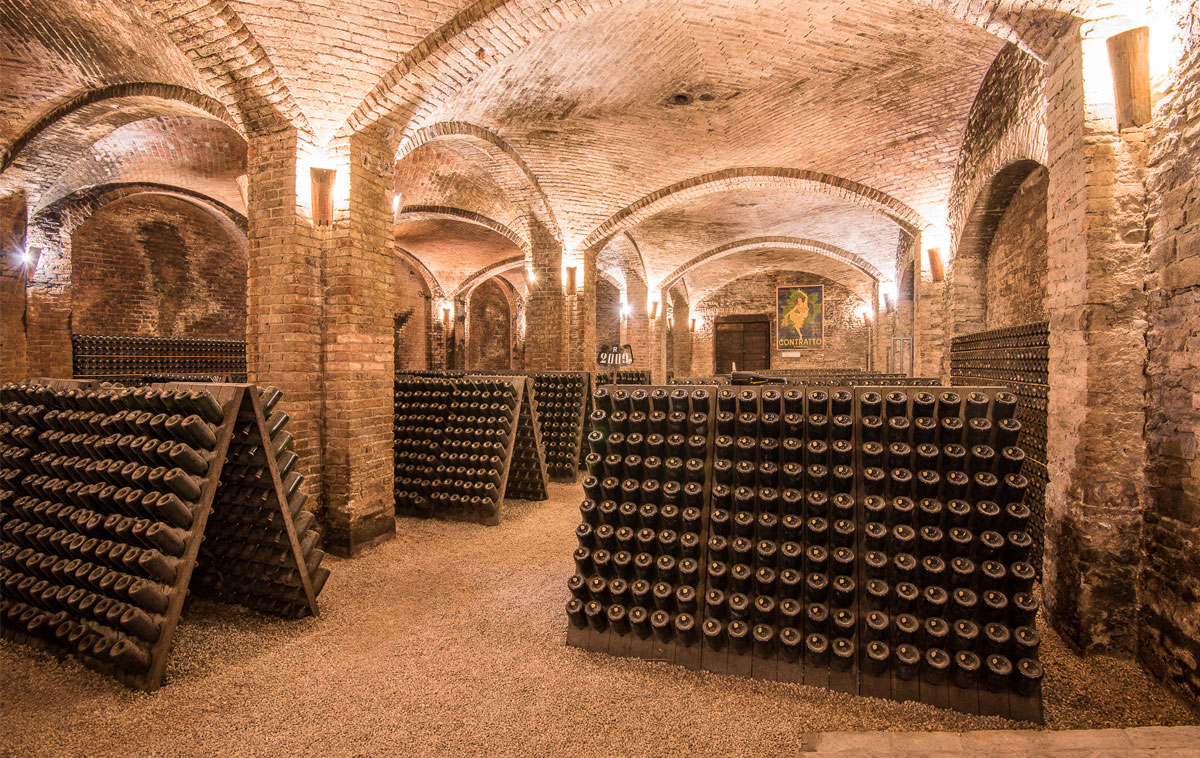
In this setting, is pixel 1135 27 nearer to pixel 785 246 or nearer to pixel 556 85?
pixel 556 85

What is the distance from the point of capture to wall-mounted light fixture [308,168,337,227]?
4352 mm

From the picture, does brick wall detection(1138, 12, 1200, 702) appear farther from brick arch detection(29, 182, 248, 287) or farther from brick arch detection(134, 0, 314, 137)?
brick arch detection(29, 182, 248, 287)

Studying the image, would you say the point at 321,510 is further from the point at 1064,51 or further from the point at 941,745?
the point at 1064,51

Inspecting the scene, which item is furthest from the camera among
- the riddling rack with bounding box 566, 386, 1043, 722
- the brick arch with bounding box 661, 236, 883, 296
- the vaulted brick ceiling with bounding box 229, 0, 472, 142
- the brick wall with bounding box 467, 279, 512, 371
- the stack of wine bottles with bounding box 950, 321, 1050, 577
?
the brick wall with bounding box 467, 279, 512, 371

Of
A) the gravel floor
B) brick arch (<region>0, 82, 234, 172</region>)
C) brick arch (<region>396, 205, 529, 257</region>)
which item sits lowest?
the gravel floor

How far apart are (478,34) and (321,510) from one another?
399cm

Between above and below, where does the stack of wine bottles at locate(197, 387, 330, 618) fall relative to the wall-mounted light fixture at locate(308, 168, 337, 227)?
below

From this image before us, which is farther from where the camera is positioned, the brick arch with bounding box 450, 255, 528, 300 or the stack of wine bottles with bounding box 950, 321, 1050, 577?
the brick arch with bounding box 450, 255, 528, 300

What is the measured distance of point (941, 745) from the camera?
175 centimetres

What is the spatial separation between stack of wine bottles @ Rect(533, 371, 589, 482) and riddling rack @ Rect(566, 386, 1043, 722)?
389cm

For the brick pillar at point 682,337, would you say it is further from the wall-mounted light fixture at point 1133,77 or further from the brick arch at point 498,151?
the wall-mounted light fixture at point 1133,77

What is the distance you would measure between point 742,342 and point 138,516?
1855 cm

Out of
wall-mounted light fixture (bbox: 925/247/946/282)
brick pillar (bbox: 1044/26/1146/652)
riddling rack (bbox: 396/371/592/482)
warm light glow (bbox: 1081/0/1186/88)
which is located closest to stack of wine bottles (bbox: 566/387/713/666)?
brick pillar (bbox: 1044/26/1146/652)

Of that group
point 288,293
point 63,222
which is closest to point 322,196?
point 288,293
